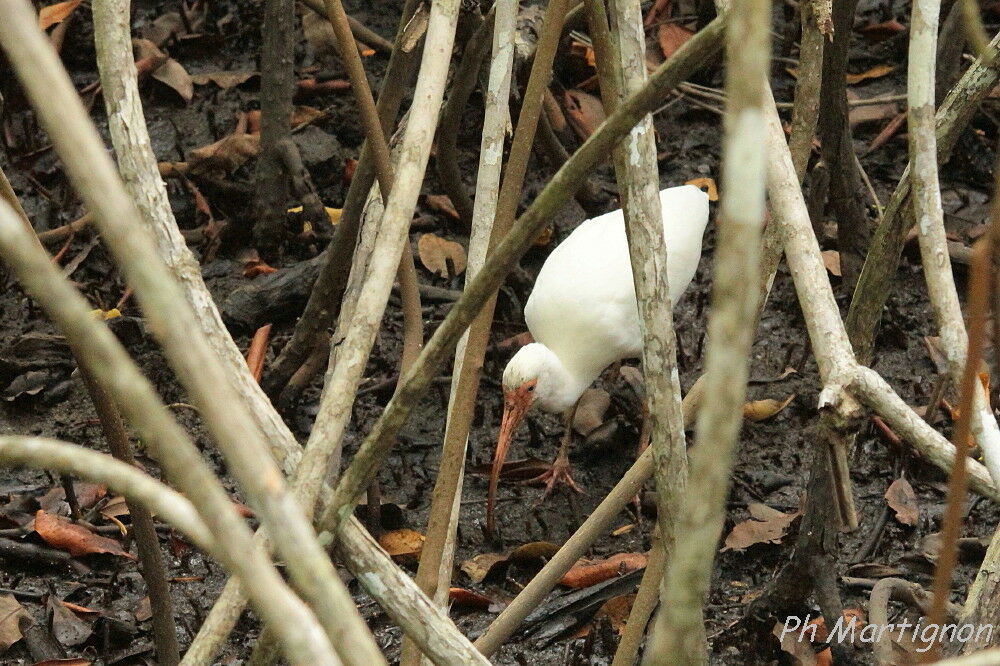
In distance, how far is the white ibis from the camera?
4.03m

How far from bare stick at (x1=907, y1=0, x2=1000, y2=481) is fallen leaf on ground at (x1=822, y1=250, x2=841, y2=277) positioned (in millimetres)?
2922

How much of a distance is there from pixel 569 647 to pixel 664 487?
1.81m

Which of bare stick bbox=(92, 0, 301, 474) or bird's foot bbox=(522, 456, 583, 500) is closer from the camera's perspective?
bare stick bbox=(92, 0, 301, 474)

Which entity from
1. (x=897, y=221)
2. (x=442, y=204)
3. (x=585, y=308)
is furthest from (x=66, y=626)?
(x=897, y=221)

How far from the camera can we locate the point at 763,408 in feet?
13.4

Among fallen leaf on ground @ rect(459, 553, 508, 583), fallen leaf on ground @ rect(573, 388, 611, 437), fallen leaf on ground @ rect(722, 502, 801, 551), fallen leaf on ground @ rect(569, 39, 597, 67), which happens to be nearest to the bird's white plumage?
fallen leaf on ground @ rect(573, 388, 611, 437)

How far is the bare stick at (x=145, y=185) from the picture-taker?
5.19 feet

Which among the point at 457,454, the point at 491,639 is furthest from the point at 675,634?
the point at 491,639

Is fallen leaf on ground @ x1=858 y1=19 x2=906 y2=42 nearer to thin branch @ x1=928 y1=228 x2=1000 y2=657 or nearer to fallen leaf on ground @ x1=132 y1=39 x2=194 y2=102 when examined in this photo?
fallen leaf on ground @ x1=132 y1=39 x2=194 y2=102

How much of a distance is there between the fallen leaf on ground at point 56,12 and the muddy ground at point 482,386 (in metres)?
0.17

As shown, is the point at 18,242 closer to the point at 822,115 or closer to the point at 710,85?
the point at 822,115

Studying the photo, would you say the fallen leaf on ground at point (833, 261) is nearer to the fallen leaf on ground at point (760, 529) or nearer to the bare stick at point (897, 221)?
the fallen leaf on ground at point (760, 529)

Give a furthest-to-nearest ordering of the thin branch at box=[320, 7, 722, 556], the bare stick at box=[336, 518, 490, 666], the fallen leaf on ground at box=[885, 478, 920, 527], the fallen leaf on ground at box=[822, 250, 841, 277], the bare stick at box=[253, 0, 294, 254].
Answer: the fallen leaf on ground at box=[822, 250, 841, 277] < the bare stick at box=[253, 0, 294, 254] < the fallen leaf on ground at box=[885, 478, 920, 527] < the bare stick at box=[336, 518, 490, 666] < the thin branch at box=[320, 7, 722, 556]

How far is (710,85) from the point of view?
537 cm
